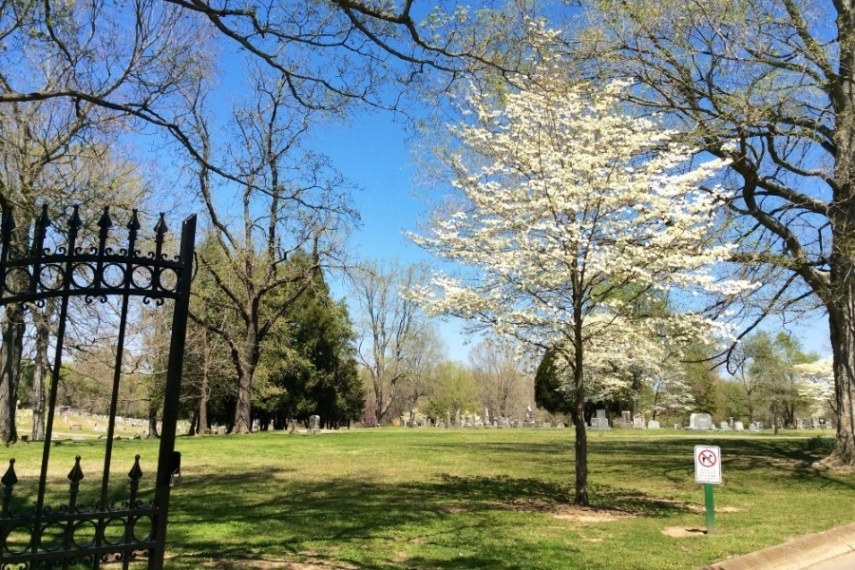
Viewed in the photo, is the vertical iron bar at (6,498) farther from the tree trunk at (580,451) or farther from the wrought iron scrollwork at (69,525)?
the tree trunk at (580,451)

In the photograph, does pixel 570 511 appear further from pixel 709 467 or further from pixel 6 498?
pixel 6 498

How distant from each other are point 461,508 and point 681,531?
3.01m

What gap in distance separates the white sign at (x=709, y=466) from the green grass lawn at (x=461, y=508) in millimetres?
675

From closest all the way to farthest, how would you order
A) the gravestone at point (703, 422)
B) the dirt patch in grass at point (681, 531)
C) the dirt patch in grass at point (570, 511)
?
the dirt patch in grass at point (681, 531) → the dirt patch in grass at point (570, 511) → the gravestone at point (703, 422)

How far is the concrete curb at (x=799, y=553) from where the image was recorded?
6.54m

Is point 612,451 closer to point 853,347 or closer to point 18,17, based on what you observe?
point 853,347

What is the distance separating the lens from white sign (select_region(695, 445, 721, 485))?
859cm

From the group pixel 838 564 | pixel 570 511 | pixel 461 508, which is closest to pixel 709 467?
pixel 838 564

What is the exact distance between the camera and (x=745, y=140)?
46.3 feet

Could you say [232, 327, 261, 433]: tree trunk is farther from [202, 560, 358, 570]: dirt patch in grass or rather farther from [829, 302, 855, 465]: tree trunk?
[202, 560, 358, 570]: dirt patch in grass

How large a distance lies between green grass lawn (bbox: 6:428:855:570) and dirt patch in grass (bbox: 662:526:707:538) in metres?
0.10

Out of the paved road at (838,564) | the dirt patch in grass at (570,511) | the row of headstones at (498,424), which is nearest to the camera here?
the paved road at (838,564)

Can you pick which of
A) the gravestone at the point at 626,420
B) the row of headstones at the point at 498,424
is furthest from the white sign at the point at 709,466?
the gravestone at the point at 626,420

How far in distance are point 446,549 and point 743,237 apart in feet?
31.5
